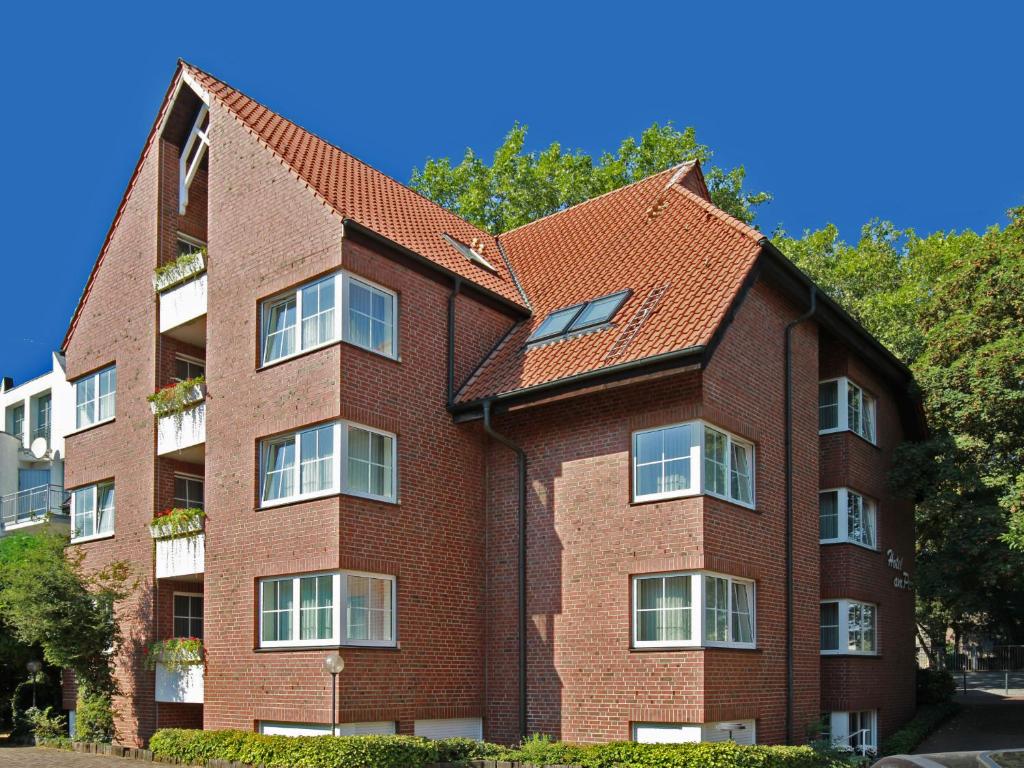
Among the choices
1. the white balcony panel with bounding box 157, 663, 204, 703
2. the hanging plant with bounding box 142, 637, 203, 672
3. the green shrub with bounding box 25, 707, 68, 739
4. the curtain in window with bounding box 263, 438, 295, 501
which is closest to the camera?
the curtain in window with bounding box 263, 438, 295, 501

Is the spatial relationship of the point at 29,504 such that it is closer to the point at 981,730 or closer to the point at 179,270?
the point at 179,270

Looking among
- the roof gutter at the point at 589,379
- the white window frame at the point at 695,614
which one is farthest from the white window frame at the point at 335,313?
the white window frame at the point at 695,614

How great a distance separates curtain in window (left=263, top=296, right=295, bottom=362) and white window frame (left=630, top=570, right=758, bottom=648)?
24.0 ft

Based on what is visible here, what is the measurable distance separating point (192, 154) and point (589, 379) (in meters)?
11.5

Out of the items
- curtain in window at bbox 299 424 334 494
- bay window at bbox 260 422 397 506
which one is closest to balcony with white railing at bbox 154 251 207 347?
bay window at bbox 260 422 397 506

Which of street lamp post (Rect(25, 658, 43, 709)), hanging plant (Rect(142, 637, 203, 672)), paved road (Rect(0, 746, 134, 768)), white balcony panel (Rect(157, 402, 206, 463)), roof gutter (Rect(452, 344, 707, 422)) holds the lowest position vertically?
paved road (Rect(0, 746, 134, 768))

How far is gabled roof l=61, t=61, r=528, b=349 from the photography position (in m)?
19.4

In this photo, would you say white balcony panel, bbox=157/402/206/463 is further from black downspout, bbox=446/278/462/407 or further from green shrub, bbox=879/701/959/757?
green shrub, bbox=879/701/959/757

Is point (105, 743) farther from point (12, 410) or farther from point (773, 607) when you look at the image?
point (12, 410)

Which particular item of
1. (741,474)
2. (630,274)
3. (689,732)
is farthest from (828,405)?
(689,732)

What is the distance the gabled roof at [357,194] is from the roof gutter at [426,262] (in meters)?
0.05

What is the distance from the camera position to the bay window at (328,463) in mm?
17047

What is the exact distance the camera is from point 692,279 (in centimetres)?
1838

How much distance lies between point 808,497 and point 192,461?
490 inches
